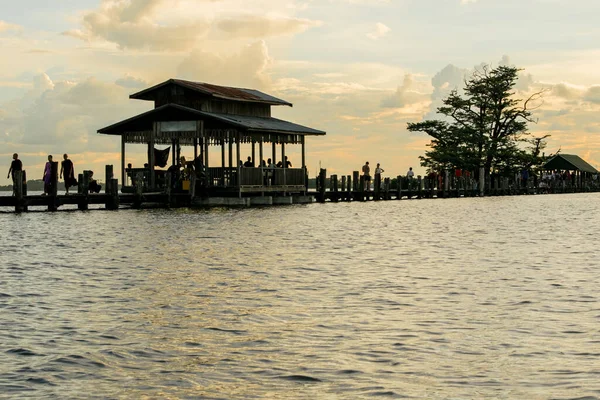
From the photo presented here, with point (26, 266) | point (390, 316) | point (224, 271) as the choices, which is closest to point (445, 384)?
point (390, 316)

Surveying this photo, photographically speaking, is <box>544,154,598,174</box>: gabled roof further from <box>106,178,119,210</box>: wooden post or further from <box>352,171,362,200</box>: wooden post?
<box>106,178,119,210</box>: wooden post

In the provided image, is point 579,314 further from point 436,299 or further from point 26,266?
point 26,266

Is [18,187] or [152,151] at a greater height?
[152,151]

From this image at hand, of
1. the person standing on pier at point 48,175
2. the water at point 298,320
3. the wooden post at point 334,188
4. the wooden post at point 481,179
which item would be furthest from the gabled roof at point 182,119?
the wooden post at point 481,179

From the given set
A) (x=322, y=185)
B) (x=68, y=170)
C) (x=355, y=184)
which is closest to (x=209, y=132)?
(x=68, y=170)

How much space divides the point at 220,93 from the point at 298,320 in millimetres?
33797

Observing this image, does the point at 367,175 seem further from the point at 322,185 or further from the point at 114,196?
the point at 114,196

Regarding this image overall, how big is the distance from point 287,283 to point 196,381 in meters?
6.64

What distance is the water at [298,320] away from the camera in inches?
308

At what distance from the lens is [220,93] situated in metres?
43.9

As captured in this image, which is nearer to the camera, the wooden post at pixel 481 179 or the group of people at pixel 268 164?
the group of people at pixel 268 164

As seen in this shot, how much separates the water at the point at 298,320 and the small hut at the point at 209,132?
18579mm

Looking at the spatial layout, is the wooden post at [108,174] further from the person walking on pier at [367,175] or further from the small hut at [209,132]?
the person walking on pier at [367,175]

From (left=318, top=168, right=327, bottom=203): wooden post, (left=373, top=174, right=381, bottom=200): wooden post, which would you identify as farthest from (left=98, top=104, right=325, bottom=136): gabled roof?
(left=373, top=174, right=381, bottom=200): wooden post
